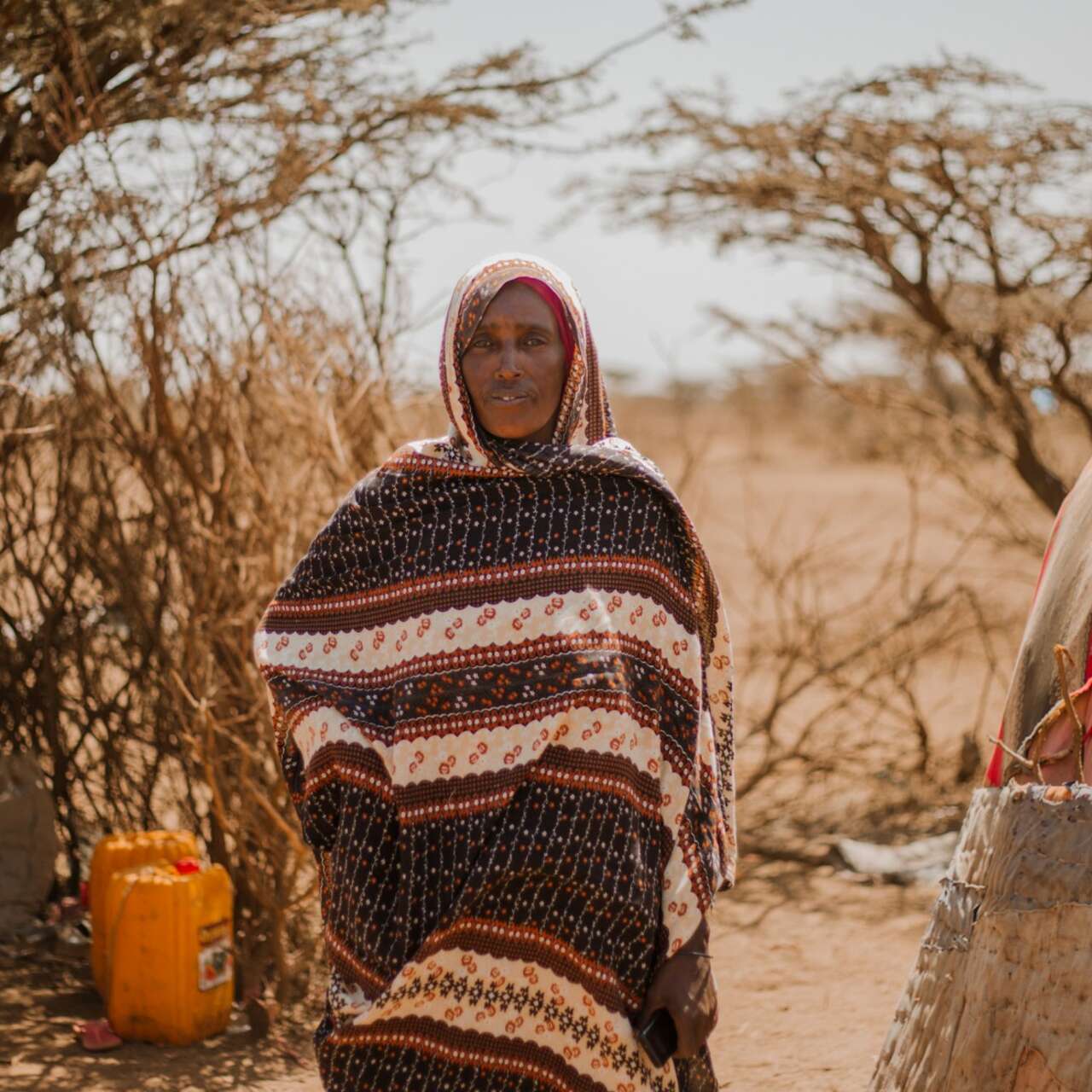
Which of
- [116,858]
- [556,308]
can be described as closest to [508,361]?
[556,308]

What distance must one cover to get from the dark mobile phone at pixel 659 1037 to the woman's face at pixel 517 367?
885 millimetres

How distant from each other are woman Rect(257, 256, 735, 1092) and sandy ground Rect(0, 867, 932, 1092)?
1.48m

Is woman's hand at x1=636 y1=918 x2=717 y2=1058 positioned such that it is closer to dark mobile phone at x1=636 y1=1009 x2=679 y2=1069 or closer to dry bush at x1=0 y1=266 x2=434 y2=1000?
dark mobile phone at x1=636 y1=1009 x2=679 y2=1069

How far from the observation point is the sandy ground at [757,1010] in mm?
3520

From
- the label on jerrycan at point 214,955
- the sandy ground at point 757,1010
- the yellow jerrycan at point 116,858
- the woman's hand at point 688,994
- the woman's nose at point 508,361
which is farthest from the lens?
the yellow jerrycan at point 116,858

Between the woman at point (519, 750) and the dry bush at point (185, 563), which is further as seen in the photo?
the dry bush at point (185, 563)

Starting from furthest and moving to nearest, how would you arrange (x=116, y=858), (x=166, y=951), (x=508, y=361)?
(x=116, y=858) → (x=166, y=951) → (x=508, y=361)

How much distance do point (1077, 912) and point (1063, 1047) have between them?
A: 0.17 m

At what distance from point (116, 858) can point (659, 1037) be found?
7.06 feet

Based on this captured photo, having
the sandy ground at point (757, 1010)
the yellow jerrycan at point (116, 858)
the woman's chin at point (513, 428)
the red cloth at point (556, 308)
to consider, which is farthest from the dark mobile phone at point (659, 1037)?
the yellow jerrycan at point (116, 858)

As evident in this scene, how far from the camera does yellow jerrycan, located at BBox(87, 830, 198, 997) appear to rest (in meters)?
3.78

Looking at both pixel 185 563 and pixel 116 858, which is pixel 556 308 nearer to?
pixel 185 563

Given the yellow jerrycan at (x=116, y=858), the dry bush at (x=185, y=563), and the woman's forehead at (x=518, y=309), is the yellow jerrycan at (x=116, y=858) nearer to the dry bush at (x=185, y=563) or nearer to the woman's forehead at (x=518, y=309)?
the dry bush at (x=185, y=563)

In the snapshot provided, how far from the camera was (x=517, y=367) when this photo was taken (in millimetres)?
2209
